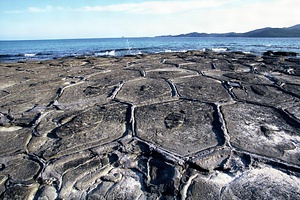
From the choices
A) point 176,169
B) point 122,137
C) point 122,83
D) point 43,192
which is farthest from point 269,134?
point 122,83

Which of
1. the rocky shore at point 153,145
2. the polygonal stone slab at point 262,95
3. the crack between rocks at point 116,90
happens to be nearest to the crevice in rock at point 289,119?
the rocky shore at point 153,145

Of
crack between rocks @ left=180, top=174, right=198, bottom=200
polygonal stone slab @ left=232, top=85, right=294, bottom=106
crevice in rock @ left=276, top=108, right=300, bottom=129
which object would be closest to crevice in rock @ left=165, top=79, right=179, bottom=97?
polygonal stone slab @ left=232, top=85, right=294, bottom=106

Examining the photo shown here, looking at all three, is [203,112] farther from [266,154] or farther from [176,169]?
[176,169]

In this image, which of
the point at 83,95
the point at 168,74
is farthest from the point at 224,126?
the point at 168,74

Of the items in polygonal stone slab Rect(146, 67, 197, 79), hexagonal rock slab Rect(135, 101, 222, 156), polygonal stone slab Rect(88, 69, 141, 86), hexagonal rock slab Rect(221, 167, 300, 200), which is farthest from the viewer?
polygonal stone slab Rect(146, 67, 197, 79)

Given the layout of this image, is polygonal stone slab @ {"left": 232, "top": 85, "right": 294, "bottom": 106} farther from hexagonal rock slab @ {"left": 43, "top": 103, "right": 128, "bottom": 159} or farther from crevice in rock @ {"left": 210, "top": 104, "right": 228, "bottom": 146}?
Answer: hexagonal rock slab @ {"left": 43, "top": 103, "right": 128, "bottom": 159}

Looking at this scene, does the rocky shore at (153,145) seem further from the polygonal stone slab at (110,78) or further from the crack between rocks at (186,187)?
the polygonal stone slab at (110,78)

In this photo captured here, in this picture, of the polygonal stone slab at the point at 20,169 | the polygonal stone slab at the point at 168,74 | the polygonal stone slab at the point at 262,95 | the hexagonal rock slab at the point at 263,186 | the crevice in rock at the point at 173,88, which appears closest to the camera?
the hexagonal rock slab at the point at 263,186
